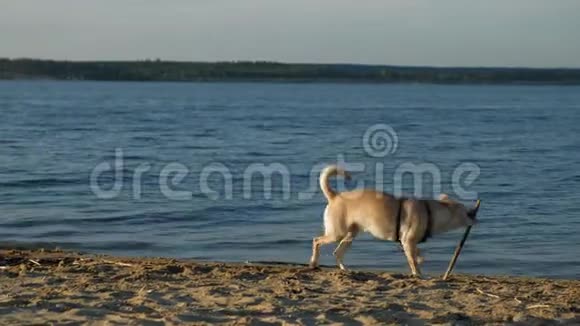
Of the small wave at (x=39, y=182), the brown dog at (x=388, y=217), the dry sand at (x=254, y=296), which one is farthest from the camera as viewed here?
the small wave at (x=39, y=182)

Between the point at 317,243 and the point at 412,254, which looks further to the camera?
the point at 317,243

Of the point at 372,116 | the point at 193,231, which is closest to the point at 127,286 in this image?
the point at 193,231

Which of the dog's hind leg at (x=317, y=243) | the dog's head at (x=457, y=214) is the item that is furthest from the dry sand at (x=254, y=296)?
the dog's head at (x=457, y=214)

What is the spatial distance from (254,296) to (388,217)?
76.4 inches

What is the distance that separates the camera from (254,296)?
7570 millimetres

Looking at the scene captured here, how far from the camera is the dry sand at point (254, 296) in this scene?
6.86 meters

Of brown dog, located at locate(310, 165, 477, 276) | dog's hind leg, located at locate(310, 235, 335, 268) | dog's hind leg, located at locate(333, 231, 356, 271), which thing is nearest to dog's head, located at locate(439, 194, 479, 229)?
brown dog, located at locate(310, 165, 477, 276)

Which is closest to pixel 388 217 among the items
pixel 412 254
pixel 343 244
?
pixel 412 254

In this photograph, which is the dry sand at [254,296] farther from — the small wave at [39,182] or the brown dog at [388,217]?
the small wave at [39,182]

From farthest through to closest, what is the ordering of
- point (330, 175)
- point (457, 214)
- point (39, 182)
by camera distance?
point (39, 182) < point (457, 214) < point (330, 175)

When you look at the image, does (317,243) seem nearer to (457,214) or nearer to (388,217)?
(388,217)

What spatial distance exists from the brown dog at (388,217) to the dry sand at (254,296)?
1.44ft

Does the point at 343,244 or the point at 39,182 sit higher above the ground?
the point at 343,244

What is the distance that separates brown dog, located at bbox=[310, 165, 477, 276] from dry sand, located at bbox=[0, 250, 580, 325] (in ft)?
1.44
